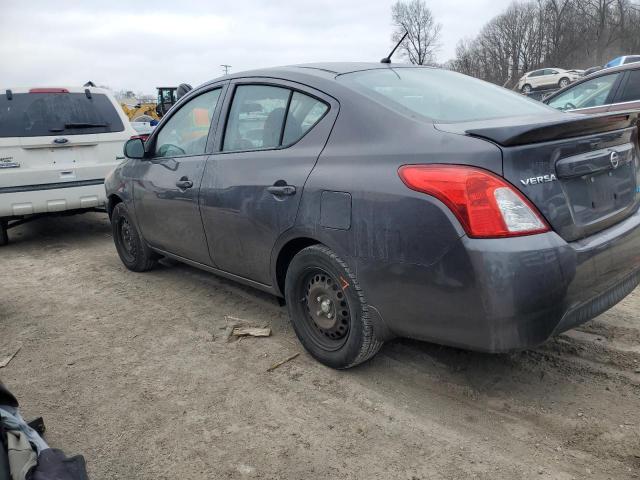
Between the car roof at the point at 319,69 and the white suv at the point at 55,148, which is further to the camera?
the white suv at the point at 55,148

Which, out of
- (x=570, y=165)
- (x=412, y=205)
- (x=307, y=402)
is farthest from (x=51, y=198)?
(x=570, y=165)

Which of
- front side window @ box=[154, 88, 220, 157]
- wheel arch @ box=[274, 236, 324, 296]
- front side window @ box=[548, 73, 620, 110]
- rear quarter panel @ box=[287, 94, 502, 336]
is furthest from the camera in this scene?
front side window @ box=[548, 73, 620, 110]

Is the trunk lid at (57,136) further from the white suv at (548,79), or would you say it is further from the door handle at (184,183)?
the white suv at (548,79)

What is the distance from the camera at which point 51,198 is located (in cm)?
600

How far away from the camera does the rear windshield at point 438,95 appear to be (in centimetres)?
270

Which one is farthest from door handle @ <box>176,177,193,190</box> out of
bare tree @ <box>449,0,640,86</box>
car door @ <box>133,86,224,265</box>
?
bare tree @ <box>449,0,640,86</box>

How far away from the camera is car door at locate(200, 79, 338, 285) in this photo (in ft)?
9.46

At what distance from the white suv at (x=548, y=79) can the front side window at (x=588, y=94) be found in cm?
3042

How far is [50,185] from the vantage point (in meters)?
5.99

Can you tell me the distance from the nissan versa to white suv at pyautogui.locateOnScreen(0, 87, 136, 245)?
3.17 m

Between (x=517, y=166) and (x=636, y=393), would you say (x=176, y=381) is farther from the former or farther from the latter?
(x=636, y=393)

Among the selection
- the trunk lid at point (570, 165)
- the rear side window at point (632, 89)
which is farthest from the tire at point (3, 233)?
the rear side window at point (632, 89)

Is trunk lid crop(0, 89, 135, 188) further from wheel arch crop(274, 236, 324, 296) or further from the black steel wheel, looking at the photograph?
the black steel wheel

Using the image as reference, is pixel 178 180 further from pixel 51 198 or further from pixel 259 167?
pixel 51 198
